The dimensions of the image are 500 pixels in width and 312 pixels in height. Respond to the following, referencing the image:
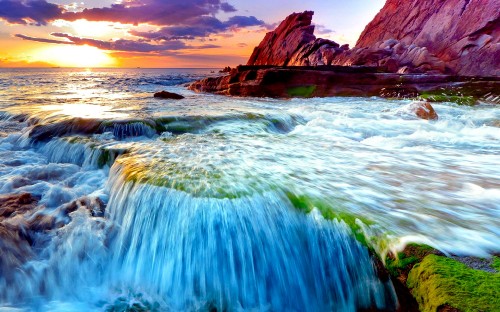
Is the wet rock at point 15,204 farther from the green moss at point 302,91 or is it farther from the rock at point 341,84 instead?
the green moss at point 302,91

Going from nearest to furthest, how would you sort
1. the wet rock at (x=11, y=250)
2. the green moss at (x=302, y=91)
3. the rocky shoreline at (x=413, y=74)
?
the rocky shoreline at (x=413, y=74)
the wet rock at (x=11, y=250)
the green moss at (x=302, y=91)

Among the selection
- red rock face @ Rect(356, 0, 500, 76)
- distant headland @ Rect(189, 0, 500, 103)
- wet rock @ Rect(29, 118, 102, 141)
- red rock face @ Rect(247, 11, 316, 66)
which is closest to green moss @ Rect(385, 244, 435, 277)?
wet rock @ Rect(29, 118, 102, 141)

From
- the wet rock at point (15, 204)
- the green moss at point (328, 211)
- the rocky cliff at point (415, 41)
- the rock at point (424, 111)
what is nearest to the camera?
the green moss at point (328, 211)

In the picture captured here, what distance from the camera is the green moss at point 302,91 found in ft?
80.0

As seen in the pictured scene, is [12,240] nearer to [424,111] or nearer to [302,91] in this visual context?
[424,111]

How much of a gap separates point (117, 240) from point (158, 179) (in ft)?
3.57

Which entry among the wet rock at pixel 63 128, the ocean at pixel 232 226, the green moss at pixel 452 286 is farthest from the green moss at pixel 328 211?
the wet rock at pixel 63 128

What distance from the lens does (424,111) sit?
13156mm

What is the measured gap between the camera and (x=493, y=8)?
5247 cm

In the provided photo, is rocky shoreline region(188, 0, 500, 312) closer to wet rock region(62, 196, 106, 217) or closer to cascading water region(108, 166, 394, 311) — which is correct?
cascading water region(108, 166, 394, 311)

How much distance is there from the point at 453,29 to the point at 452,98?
5113 cm

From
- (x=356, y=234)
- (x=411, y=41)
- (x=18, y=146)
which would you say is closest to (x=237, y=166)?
(x=356, y=234)

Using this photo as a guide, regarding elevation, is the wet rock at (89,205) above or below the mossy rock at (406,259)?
below

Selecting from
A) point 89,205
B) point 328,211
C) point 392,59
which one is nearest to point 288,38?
point 392,59
